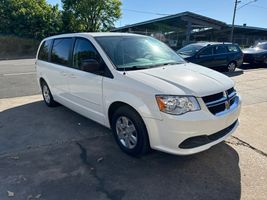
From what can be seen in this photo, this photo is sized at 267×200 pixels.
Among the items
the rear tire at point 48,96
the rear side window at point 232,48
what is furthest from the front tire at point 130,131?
the rear side window at point 232,48

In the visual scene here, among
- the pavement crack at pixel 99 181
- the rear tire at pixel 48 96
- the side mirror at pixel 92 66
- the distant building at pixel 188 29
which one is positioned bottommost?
the pavement crack at pixel 99 181

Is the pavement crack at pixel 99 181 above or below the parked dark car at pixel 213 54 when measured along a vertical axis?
below

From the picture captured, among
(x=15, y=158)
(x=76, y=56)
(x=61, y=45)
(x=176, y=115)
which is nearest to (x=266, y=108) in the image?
(x=176, y=115)

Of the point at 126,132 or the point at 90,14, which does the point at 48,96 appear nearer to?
the point at 126,132

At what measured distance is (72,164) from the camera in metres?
3.35

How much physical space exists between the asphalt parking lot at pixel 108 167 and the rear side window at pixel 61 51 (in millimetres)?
1255

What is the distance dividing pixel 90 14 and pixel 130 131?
3351 cm

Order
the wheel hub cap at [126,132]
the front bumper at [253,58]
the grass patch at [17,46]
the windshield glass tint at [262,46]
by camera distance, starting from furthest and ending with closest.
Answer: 1. the grass patch at [17,46]
2. the windshield glass tint at [262,46]
3. the front bumper at [253,58]
4. the wheel hub cap at [126,132]

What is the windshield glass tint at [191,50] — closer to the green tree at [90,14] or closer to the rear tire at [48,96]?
the rear tire at [48,96]

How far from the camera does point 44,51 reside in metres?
5.86

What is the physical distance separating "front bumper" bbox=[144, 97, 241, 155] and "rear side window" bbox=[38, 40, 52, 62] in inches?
144

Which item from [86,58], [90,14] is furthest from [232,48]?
[90,14]

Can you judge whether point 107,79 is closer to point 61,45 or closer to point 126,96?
point 126,96

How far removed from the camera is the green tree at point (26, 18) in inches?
1053
